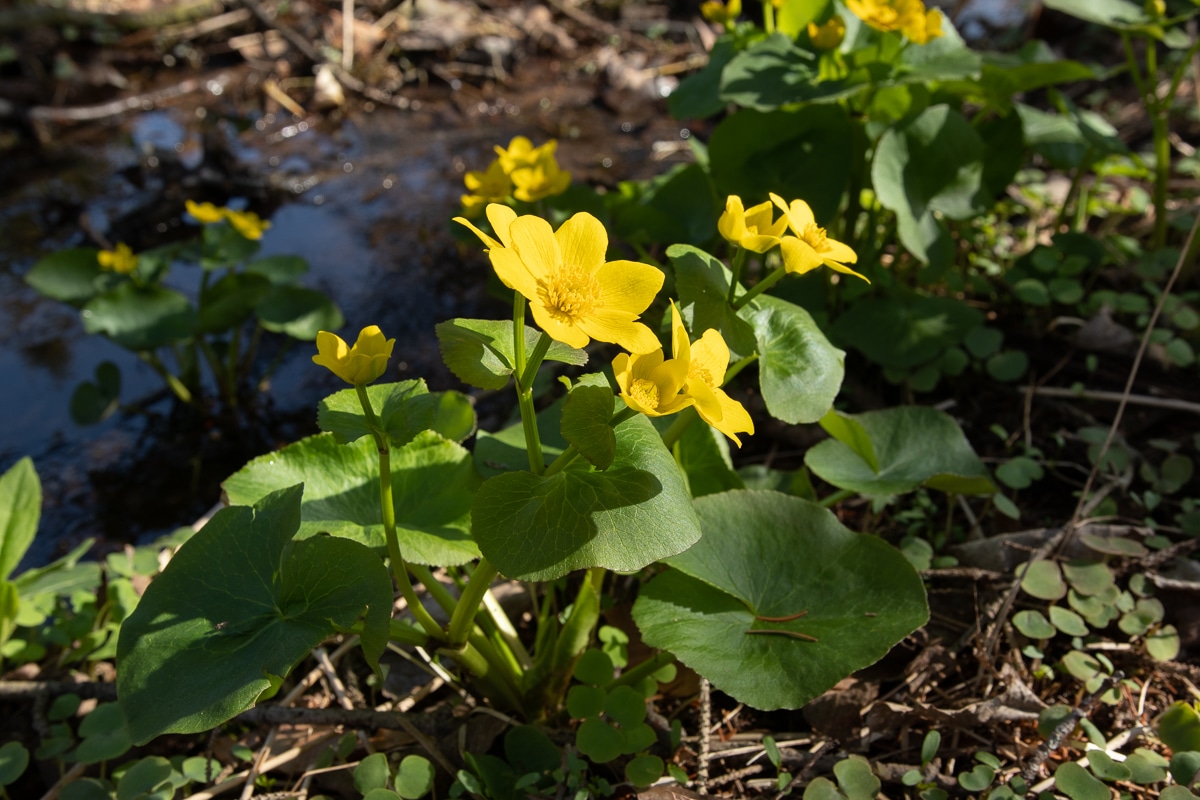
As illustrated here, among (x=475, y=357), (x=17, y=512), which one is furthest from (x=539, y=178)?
(x=17, y=512)

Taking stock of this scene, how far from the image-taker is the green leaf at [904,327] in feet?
7.90

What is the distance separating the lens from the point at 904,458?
1859 mm

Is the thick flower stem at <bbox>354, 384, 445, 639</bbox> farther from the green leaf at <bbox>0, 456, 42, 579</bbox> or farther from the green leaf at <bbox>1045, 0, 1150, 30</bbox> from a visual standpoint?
the green leaf at <bbox>1045, 0, 1150, 30</bbox>

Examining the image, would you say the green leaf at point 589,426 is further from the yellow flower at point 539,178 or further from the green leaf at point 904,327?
the green leaf at point 904,327

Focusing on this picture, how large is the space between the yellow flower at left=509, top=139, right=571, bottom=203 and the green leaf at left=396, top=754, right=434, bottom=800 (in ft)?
4.39

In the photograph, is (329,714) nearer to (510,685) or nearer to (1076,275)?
(510,685)

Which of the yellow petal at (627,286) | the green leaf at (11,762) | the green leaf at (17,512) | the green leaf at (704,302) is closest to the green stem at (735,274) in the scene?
the green leaf at (704,302)

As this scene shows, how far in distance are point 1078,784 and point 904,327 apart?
137 cm

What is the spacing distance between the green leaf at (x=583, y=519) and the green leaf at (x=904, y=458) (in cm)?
66

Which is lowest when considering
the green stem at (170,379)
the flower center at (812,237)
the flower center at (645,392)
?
the green stem at (170,379)

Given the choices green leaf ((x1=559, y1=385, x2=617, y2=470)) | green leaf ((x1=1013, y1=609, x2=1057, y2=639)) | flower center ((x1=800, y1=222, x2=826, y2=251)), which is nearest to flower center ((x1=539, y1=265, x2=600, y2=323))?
green leaf ((x1=559, y1=385, x2=617, y2=470))

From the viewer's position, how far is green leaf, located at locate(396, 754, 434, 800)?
1433 millimetres

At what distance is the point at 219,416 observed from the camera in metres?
3.20

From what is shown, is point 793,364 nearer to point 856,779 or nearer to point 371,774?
point 856,779
